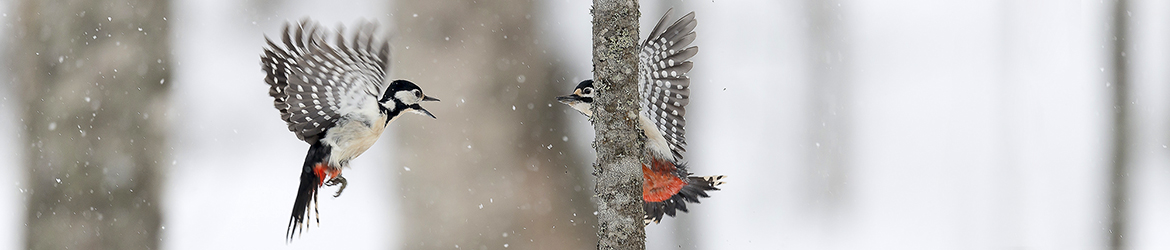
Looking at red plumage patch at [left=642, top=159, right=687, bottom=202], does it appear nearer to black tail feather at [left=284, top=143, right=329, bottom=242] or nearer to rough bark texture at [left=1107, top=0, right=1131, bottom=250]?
black tail feather at [left=284, top=143, right=329, bottom=242]

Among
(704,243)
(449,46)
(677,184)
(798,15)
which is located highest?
(798,15)

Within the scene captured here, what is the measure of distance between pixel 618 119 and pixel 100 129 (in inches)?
60.4

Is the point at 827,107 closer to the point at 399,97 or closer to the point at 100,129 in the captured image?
the point at 399,97

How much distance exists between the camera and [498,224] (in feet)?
5.36

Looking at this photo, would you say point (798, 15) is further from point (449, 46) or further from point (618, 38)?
point (618, 38)

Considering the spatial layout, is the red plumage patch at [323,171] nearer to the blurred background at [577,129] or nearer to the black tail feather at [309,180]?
the black tail feather at [309,180]

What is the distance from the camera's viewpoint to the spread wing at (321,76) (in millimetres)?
955

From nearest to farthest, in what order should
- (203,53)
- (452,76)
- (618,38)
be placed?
(618,38)
(452,76)
(203,53)

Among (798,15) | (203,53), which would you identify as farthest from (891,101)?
(203,53)

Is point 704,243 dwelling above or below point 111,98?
below

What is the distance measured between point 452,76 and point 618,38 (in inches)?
31.5

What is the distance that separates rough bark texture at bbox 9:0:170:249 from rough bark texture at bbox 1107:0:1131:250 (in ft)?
9.33

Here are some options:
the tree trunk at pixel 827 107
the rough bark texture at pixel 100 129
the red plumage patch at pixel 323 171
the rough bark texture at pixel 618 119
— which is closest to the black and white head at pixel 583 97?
the rough bark texture at pixel 618 119

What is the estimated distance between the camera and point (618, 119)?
0.91 m
